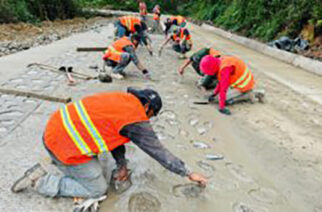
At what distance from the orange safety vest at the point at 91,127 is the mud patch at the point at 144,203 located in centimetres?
52

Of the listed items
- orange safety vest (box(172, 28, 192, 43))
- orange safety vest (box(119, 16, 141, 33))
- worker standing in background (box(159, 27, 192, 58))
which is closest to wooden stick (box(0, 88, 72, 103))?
orange safety vest (box(119, 16, 141, 33))

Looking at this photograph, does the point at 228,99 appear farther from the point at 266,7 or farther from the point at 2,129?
the point at 266,7

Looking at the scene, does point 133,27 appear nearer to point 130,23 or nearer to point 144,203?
point 130,23

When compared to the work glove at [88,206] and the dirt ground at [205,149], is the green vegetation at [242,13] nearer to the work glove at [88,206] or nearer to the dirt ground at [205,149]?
the dirt ground at [205,149]

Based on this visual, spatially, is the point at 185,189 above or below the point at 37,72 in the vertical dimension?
above

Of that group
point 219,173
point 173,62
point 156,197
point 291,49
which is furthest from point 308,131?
point 291,49

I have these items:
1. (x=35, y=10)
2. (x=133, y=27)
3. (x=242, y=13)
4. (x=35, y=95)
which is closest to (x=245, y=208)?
(x=35, y=95)

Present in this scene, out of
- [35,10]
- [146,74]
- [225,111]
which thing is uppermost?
[225,111]

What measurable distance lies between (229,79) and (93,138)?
2907 mm

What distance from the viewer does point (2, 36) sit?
13.1m

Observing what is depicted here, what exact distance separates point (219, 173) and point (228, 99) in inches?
83.8

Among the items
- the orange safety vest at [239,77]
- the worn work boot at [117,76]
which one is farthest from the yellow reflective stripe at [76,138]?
the worn work boot at [117,76]

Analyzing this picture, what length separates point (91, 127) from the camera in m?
2.31

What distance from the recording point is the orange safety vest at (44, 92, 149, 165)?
7.57ft
